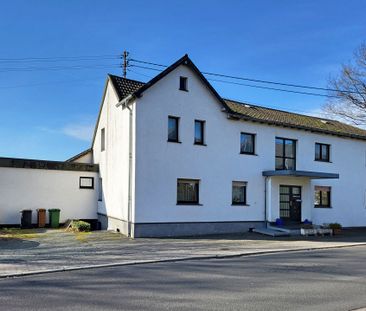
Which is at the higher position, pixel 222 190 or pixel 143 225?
pixel 222 190

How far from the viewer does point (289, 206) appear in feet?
76.6

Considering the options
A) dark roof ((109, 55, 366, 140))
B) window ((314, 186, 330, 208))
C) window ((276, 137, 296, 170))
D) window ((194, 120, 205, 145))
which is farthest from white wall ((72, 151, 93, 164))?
window ((314, 186, 330, 208))

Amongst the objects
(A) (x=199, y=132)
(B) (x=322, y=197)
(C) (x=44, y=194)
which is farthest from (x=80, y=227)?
(B) (x=322, y=197)

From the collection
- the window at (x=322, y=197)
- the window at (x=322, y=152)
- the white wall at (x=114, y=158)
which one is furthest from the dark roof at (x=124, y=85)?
the window at (x=322, y=197)

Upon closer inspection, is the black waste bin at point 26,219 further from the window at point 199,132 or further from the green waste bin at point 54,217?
the window at point 199,132

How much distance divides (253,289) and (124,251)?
6821mm

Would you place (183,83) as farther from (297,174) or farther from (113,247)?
(113,247)

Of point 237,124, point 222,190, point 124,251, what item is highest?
point 237,124

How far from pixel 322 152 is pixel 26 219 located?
17.5 m

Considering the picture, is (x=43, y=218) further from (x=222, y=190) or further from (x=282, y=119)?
(x=282, y=119)

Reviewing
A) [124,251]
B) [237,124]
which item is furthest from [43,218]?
[237,124]

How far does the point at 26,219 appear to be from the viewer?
21.5m

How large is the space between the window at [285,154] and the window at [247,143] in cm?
178

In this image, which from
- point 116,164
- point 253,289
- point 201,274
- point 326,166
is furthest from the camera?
point 326,166
